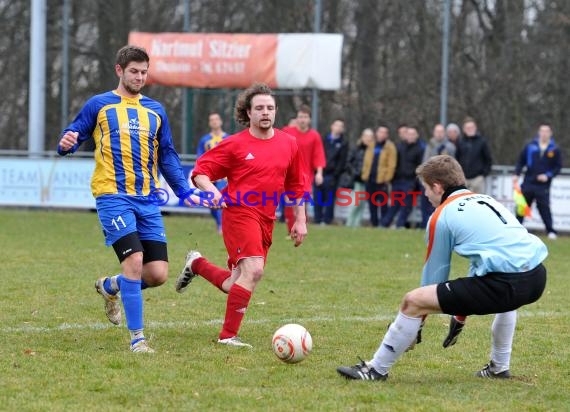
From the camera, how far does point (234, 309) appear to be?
7.17m

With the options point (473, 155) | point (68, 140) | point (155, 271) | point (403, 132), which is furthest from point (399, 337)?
point (403, 132)

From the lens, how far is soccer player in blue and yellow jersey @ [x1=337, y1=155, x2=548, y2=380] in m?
5.66

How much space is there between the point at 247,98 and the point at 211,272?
1.28 m

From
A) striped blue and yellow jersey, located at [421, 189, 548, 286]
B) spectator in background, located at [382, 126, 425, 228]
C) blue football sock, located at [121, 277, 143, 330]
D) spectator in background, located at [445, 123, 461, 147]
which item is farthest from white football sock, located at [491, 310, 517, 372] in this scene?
spectator in background, located at [382, 126, 425, 228]

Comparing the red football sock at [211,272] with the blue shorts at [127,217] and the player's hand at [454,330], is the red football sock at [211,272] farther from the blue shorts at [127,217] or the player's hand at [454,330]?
the player's hand at [454,330]

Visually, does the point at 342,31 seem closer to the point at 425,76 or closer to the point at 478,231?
the point at 425,76

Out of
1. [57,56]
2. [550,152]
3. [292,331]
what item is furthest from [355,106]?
[292,331]

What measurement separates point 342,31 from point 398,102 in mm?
1856

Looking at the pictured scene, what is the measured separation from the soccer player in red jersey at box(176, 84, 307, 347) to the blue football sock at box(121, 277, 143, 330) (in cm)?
62

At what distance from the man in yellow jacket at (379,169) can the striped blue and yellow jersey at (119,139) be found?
423 inches

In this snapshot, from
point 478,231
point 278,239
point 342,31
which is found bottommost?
point 278,239

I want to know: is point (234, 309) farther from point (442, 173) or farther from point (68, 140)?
point (442, 173)

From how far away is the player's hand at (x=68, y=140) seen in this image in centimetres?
686

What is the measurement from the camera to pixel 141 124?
280 inches
